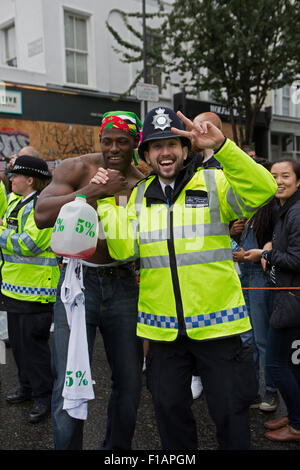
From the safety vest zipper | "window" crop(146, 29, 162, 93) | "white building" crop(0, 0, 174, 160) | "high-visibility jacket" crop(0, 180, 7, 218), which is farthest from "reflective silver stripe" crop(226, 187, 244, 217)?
"window" crop(146, 29, 162, 93)

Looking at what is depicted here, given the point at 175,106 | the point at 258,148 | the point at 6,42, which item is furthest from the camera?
the point at 258,148

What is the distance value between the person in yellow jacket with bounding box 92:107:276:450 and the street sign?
20.4 ft

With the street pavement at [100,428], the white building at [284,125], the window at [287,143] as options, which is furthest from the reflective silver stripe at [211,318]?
the window at [287,143]

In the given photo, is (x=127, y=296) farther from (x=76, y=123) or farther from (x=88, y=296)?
(x=76, y=123)

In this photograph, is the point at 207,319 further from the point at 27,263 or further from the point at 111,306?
the point at 27,263

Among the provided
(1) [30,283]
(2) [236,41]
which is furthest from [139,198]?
(2) [236,41]

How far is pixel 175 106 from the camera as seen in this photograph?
14.9 meters

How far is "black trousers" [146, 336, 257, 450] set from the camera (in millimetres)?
2082

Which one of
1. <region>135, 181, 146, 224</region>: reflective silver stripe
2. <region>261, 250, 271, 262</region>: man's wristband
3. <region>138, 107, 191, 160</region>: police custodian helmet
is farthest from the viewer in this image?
<region>261, 250, 271, 262</region>: man's wristband

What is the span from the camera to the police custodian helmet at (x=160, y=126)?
223cm

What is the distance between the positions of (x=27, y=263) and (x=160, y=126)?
1.87m

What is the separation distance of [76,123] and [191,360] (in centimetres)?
1156

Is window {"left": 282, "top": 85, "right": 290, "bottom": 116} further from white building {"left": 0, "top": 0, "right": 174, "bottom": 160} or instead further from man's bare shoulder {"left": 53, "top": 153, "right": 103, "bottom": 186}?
man's bare shoulder {"left": 53, "top": 153, "right": 103, "bottom": 186}
